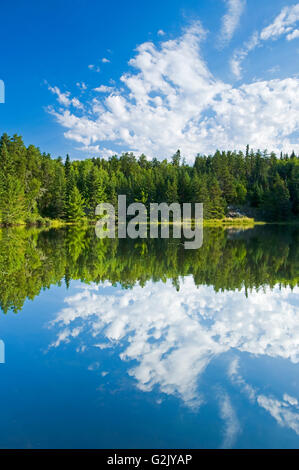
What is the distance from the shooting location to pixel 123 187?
72.4 m

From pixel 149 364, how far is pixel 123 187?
69.2 m

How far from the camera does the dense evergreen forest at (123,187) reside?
165 ft

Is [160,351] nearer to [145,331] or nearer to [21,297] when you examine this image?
[145,331]

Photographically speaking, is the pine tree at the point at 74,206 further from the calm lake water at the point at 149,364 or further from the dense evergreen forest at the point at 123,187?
the calm lake water at the point at 149,364

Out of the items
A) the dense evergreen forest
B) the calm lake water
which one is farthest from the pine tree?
the calm lake water

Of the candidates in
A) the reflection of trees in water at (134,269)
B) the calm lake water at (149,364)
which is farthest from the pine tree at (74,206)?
the calm lake water at (149,364)

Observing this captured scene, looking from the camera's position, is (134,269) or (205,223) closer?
(134,269)

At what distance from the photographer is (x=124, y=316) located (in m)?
7.00

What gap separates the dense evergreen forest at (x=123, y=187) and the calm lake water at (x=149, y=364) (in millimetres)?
40246

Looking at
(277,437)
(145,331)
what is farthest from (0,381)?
(277,437)

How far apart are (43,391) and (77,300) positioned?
4.34 meters

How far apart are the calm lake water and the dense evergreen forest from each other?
40.2 meters

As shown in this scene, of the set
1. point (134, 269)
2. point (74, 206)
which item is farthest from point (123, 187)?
point (134, 269)

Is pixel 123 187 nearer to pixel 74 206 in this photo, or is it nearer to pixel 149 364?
pixel 74 206
